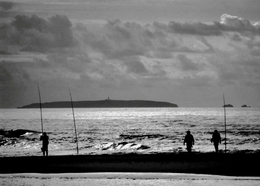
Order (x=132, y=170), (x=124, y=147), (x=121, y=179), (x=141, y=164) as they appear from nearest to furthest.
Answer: (x=121, y=179)
(x=132, y=170)
(x=141, y=164)
(x=124, y=147)

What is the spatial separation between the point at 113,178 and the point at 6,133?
4127 cm

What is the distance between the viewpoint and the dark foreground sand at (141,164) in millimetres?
20719

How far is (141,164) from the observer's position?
2238 cm

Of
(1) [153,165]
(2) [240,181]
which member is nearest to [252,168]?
(2) [240,181]

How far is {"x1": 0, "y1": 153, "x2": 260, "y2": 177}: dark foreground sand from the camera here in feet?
68.0

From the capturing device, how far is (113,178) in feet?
61.8

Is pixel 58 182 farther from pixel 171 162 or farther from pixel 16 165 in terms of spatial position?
pixel 171 162

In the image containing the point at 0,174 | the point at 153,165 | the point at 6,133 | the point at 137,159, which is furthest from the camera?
the point at 6,133

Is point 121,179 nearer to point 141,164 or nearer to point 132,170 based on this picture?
point 132,170

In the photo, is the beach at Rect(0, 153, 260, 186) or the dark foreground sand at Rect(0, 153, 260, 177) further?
the dark foreground sand at Rect(0, 153, 260, 177)

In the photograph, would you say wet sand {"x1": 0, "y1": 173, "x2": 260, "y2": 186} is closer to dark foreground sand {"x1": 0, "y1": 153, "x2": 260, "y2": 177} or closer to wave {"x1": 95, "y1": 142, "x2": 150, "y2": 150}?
dark foreground sand {"x1": 0, "y1": 153, "x2": 260, "y2": 177}

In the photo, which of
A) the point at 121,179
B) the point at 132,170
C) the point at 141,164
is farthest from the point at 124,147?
the point at 121,179

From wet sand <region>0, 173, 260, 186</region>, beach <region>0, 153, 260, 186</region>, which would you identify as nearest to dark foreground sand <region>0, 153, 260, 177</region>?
beach <region>0, 153, 260, 186</region>

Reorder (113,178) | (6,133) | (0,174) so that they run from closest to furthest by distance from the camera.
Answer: (113,178)
(0,174)
(6,133)
